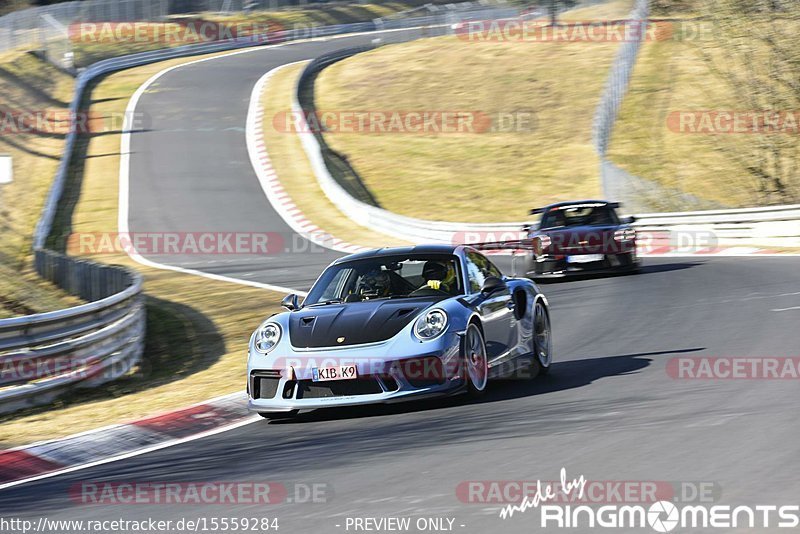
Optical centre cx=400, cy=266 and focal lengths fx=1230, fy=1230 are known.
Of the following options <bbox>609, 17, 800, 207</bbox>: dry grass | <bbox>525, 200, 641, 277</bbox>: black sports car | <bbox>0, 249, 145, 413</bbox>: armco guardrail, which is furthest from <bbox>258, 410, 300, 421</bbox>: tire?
<bbox>609, 17, 800, 207</bbox>: dry grass

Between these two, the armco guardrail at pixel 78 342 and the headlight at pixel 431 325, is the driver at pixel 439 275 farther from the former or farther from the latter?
the armco guardrail at pixel 78 342

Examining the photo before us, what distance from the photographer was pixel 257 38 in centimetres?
6875

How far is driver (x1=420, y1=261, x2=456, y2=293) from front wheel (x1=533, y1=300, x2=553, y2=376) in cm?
103

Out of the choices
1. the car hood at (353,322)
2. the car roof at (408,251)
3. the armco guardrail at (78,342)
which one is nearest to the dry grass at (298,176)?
the armco guardrail at (78,342)

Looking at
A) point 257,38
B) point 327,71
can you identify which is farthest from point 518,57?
point 257,38

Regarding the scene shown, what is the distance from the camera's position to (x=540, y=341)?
423 inches

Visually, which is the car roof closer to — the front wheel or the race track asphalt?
the front wheel

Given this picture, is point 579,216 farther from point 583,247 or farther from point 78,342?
point 78,342

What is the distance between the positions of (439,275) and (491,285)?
0.50m

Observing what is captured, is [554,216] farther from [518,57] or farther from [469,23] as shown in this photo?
[469,23]

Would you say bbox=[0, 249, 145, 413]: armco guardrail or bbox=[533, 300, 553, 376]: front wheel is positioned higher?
bbox=[533, 300, 553, 376]: front wheel

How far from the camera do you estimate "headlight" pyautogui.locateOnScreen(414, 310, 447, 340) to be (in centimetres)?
900

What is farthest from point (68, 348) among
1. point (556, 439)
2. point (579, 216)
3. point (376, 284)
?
point (579, 216)

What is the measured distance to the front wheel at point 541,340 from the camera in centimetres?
1063
